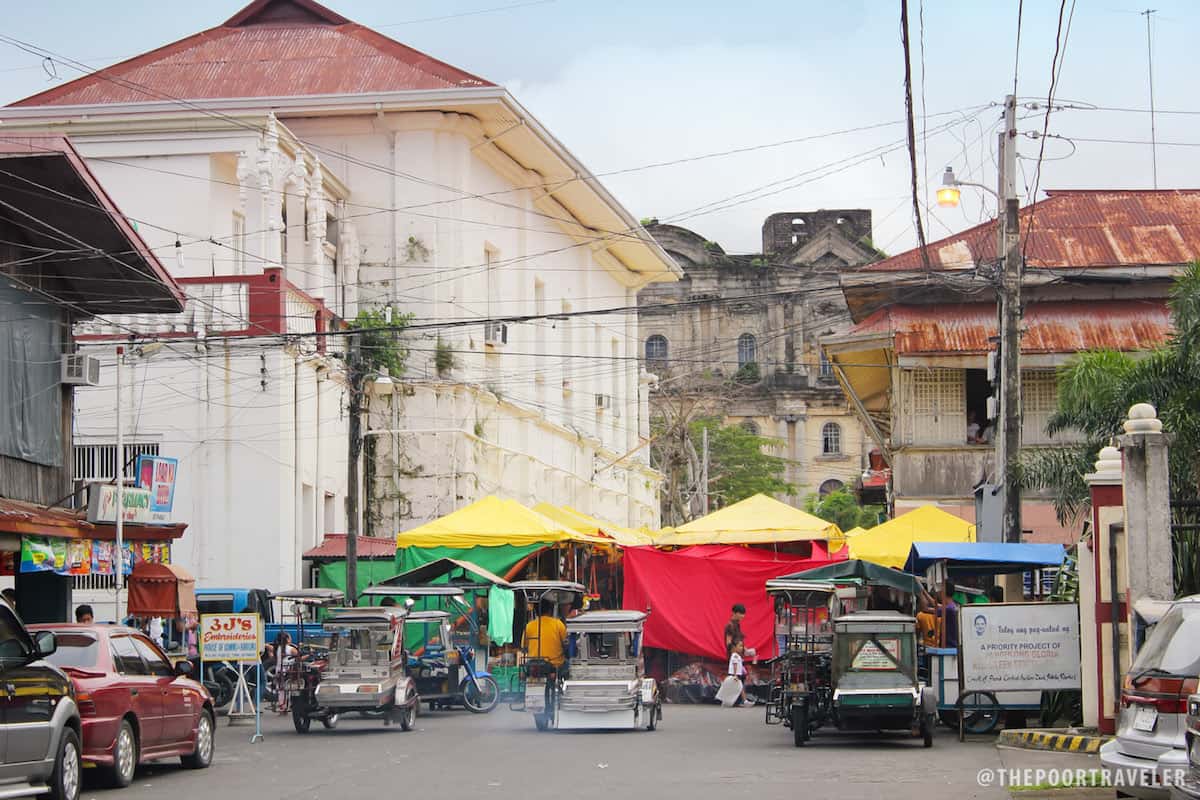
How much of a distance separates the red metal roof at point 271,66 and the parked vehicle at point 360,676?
64.9 feet

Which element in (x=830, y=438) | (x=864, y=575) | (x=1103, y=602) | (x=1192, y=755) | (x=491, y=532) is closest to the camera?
(x=1192, y=755)

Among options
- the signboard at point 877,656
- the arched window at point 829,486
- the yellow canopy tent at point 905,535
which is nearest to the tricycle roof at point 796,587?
the signboard at point 877,656

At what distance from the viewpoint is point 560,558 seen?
109 ft

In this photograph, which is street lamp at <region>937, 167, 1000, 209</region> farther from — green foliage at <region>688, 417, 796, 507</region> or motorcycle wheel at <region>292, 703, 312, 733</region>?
green foliage at <region>688, 417, 796, 507</region>

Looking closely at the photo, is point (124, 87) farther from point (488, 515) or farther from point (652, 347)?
point (652, 347)

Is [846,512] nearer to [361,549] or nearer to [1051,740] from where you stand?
[361,549]

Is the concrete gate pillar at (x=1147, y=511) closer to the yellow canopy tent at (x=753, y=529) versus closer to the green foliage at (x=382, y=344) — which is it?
the yellow canopy tent at (x=753, y=529)

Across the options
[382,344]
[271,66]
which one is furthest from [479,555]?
[271,66]

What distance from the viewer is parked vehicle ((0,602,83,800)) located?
13.2m

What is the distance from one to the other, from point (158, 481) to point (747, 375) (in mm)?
57114

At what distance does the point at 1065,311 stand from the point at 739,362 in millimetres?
49218

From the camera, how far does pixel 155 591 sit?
81.6 feet

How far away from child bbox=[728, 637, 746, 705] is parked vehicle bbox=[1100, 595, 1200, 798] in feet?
54.0

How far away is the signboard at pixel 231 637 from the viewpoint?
22.3 meters
